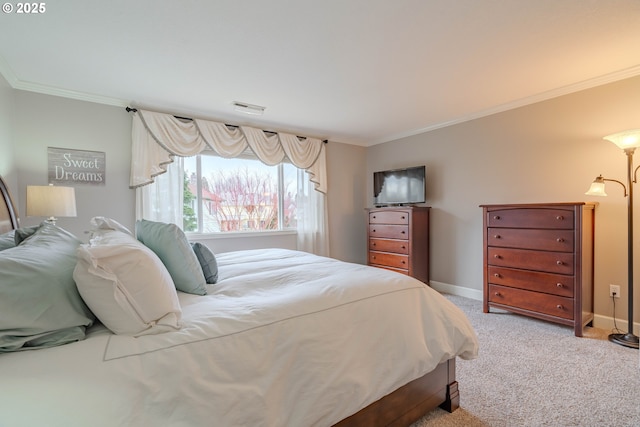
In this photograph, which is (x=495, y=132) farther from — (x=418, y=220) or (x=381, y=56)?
(x=381, y=56)

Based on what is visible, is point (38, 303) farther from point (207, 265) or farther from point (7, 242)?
point (207, 265)

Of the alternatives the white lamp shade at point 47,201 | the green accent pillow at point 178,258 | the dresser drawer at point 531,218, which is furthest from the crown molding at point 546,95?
the white lamp shade at point 47,201

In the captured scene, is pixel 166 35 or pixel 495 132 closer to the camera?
pixel 166 35

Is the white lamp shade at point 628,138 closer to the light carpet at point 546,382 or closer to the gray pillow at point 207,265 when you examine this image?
the light carpet at point 546,382

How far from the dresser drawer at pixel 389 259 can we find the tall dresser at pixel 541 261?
1028 mm

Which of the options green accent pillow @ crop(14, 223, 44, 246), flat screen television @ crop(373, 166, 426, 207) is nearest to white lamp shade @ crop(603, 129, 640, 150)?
flat screen television @ crop(373, 166, 426, 207)

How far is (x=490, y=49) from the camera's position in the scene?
2.16 m

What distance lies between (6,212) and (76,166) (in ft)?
3.73

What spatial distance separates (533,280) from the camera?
110 inches

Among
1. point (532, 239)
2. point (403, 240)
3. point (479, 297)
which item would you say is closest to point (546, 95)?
point (532, 239)

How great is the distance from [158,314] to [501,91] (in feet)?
11.4

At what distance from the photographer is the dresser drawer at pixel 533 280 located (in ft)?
8.52

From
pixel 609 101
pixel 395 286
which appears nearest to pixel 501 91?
pixel 609 101

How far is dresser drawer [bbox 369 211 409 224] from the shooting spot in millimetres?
3947
